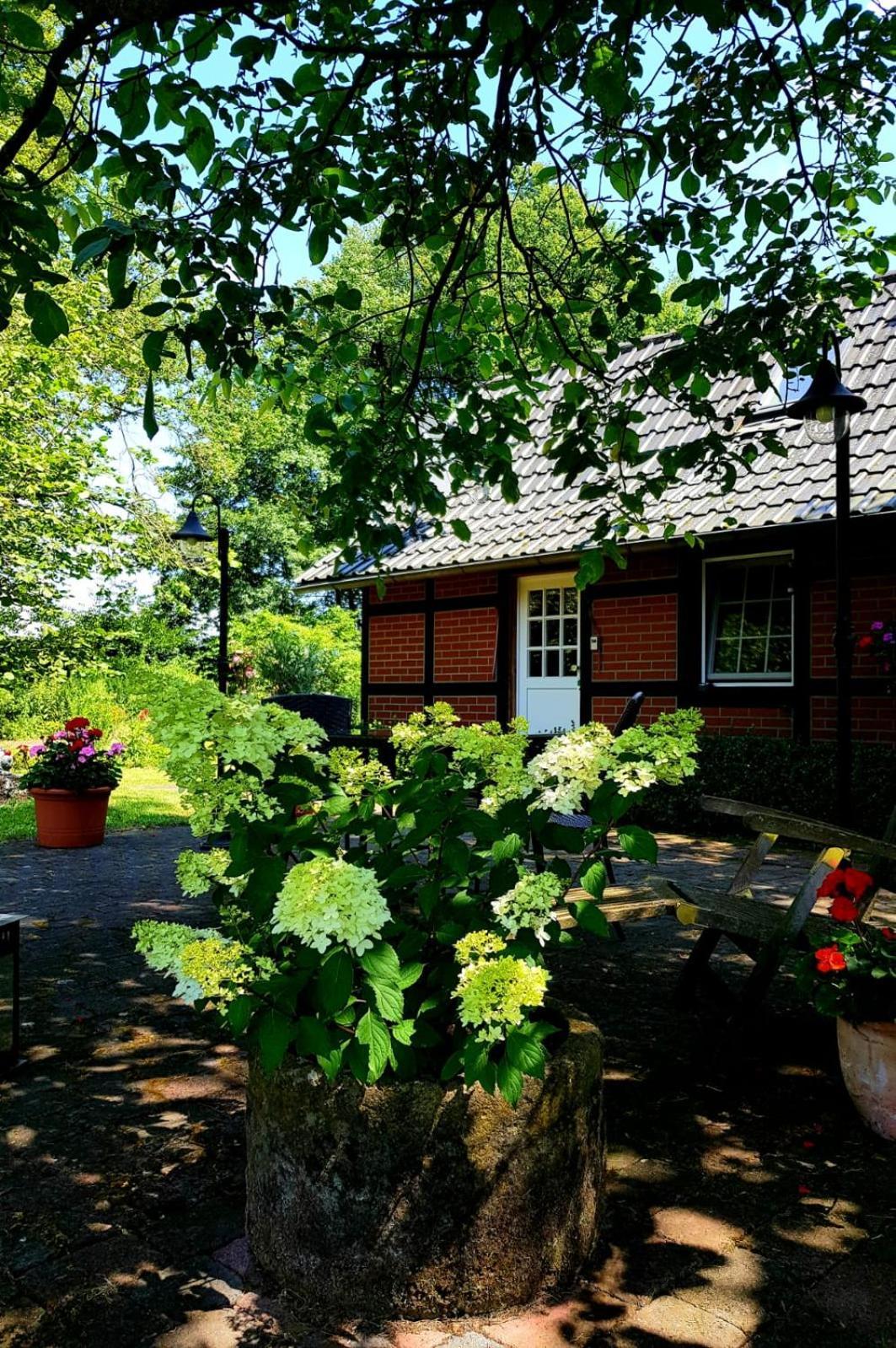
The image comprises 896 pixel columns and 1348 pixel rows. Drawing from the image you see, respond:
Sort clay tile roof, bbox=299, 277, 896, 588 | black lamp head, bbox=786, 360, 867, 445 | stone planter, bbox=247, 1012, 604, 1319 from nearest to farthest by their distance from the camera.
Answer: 1. stone planter, bbox=247, 1012, 604, 1319
2. black lamp head, bbox=786, 360, 867, 445
3. clay tile roof, bbox=299, 277, 896, 588

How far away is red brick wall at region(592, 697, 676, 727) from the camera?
9383mm

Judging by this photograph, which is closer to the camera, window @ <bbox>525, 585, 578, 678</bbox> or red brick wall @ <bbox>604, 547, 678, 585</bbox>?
red brick wall @ <bbox>604, 547, 678, 585</bbox>

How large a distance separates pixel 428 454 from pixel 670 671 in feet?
19.1

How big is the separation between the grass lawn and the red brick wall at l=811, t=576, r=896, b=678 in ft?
18.5

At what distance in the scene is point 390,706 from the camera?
40.3ft

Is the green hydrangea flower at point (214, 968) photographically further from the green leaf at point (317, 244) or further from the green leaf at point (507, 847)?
the green leaf at point (317, 244)

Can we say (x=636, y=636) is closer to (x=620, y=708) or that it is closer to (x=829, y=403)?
(x=620, y=708)

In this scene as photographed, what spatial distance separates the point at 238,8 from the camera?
2.87 meters

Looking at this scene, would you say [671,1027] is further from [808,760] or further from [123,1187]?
[808,760]

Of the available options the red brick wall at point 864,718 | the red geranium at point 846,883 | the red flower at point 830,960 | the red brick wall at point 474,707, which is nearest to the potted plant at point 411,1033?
the red flower at point 830,960

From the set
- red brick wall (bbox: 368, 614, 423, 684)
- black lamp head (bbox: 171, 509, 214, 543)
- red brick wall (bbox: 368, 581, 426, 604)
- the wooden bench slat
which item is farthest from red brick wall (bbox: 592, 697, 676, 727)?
the wooden bench slat

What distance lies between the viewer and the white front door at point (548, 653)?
34.3ft

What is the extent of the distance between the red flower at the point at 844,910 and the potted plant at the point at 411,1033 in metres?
1.09

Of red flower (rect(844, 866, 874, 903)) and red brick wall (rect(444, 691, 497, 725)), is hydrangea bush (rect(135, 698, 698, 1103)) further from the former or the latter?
red brick wall (rect(444, 691, 497, 725))
